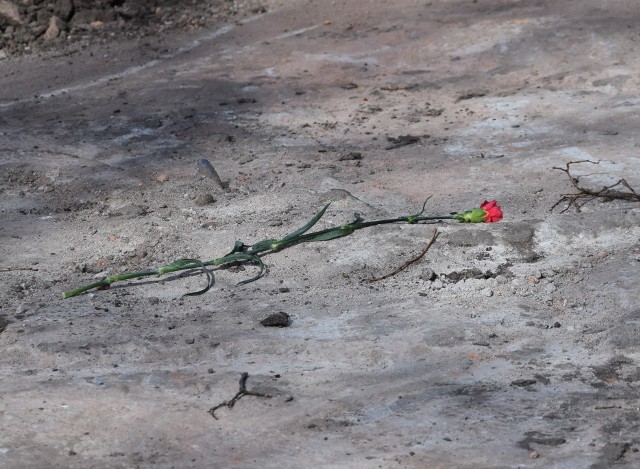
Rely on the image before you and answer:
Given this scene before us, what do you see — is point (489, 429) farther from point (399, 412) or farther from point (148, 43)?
point (148, 43)

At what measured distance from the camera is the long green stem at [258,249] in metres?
4.53

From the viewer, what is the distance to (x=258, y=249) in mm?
4809

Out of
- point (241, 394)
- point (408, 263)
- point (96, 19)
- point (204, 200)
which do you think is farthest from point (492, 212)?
point (96, 19)

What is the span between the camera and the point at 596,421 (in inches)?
134

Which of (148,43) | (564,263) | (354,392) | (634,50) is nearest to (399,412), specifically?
(354,392)

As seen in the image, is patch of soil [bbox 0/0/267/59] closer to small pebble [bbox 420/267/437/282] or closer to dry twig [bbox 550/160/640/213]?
dry twig [bbox 550/160/640/213]

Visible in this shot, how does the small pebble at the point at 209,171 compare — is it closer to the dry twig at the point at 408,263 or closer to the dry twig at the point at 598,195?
the dry twig at the point at 408,263

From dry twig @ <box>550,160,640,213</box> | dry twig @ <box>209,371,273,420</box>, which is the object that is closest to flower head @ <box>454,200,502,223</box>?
dry twig @ <box>550,160,640,213</box>

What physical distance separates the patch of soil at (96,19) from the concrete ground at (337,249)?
700mm

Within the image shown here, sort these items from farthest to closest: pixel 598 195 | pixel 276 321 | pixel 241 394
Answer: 1. pixel 598 195
2. pixel 276 321
3. pixel 241 394

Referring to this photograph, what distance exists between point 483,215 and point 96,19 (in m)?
5.99

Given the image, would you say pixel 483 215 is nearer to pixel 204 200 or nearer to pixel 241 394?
pixel 204 200

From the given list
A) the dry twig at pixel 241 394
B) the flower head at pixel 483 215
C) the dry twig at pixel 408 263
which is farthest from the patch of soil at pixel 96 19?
the dry twig at pixel 241 394

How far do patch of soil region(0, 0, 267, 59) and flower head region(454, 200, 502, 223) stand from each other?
5099 millimetres
